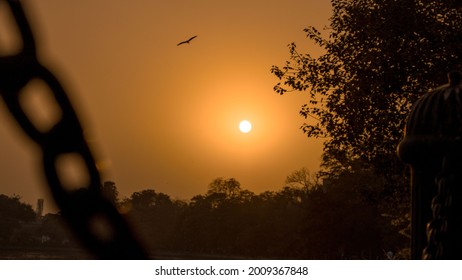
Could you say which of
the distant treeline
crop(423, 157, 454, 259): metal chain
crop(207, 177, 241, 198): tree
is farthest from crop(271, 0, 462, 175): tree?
crop(207, 177, 241, 198): tree

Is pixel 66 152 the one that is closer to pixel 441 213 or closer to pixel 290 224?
pixel 441 213

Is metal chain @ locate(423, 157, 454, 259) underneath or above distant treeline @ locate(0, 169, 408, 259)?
underneath

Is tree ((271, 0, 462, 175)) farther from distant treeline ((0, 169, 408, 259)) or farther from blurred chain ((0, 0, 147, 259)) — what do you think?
blurred chain ((0, 0, 147, 259))

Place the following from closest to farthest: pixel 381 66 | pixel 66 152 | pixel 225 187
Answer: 1. pixel 66 152
2. pixel 381 66
3. pixel 225 187

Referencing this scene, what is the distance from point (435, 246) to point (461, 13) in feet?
91.0

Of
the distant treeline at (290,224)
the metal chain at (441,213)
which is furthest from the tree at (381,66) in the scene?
the metal chain at (441,213)

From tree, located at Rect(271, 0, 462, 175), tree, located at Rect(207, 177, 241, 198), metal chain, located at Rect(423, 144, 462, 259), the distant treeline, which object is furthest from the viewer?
tree, located at Rect(207, 177, 241, 198)

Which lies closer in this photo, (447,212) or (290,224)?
(447,212)

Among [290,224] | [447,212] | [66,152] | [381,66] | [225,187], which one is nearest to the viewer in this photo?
[66,152]

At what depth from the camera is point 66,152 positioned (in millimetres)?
2574

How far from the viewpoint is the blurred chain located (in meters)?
2.50

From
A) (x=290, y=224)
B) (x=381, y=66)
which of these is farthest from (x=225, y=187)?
(x=381, y=66)
